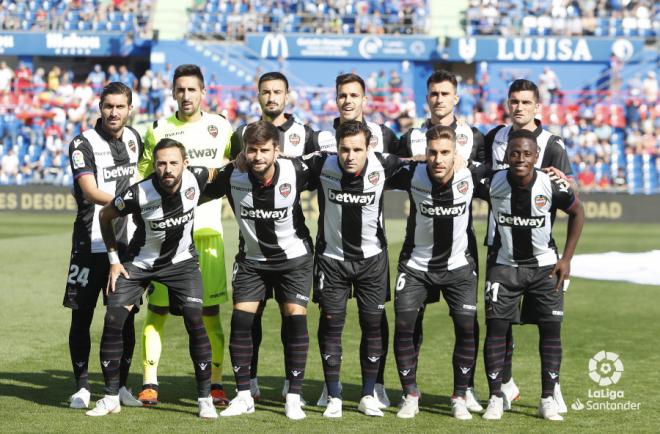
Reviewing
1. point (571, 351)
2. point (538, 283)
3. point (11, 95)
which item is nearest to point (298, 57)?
point (11, 95)

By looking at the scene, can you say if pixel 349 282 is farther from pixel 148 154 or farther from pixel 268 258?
pixel 148 154

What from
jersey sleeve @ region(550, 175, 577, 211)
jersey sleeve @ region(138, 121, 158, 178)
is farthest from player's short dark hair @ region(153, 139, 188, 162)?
jersey sleeve @ region(550, 175, 577, 211)

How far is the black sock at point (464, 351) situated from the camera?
7152 mm

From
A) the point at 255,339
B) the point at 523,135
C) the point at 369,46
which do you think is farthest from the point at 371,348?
the point at 369,46

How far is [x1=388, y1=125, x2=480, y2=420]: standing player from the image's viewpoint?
23.5 ft

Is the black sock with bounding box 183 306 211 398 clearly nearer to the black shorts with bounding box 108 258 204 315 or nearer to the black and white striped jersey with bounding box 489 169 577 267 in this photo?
the black shorts with bounding box 108 258 204 315

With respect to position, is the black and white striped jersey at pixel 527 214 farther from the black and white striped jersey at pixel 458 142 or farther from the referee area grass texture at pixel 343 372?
the referee area grass texture at pixel 343 372

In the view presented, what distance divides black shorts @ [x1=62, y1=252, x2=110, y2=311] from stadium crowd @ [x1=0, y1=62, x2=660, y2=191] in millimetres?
21695

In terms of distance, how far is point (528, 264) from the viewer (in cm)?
717

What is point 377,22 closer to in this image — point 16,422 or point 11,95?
point 11,95

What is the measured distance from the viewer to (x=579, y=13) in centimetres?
3362

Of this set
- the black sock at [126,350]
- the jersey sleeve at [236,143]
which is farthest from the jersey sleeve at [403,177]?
the black sock at [126,350]

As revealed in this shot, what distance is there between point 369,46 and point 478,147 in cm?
2567

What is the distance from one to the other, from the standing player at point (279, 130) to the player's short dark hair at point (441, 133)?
1.11 meters
